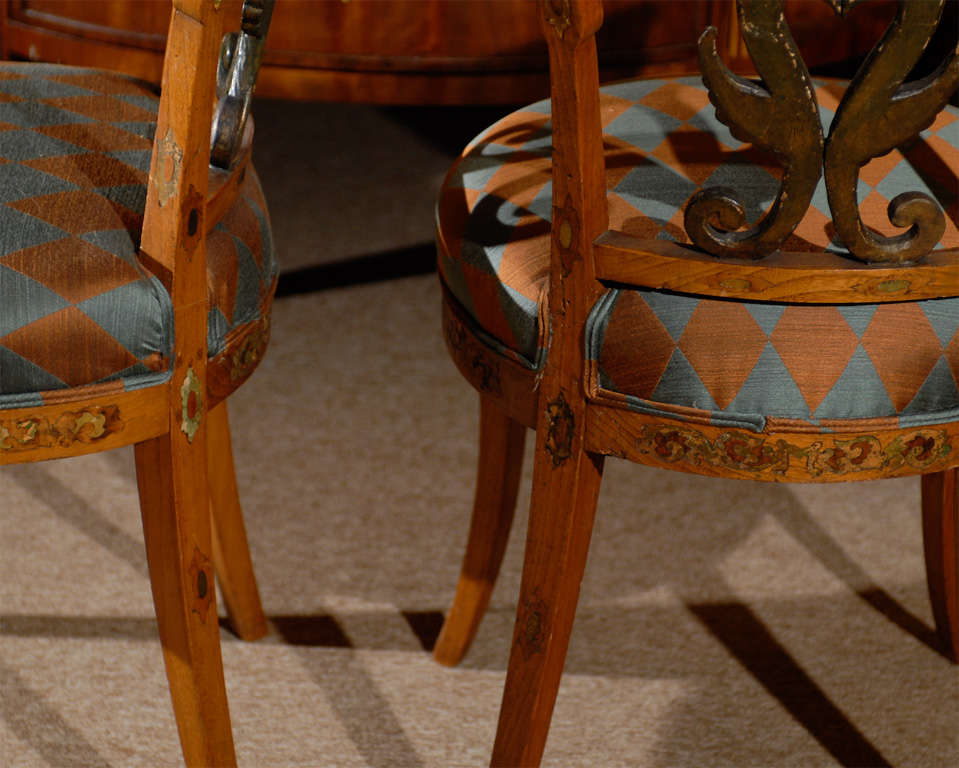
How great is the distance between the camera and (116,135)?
816mm

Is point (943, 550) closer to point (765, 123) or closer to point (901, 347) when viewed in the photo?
point (901, 347)

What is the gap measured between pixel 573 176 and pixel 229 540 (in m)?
0.53

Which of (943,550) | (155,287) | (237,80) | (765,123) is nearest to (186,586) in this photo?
(155,287)

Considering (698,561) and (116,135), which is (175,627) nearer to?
(116,135)

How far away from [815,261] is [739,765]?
478 millimetres

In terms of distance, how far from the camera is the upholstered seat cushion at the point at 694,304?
66 cm

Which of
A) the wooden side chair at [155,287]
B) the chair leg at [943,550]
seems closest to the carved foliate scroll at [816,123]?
the wooden side chair at [155,287]

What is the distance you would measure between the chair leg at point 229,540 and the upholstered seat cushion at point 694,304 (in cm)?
29

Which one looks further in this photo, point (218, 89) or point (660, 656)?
point (660, 656)

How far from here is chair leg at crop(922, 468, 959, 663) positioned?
1044mm

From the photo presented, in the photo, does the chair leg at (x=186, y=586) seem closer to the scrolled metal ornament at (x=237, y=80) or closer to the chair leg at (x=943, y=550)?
the scrolled metal ornament at (x=237, y=80)

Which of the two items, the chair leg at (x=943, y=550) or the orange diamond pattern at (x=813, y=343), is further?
the chair leg at (x=943, y=550)

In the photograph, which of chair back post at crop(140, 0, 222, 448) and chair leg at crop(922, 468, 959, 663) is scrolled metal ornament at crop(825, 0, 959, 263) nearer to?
chair back post at crop(140, 0, 222, 448)

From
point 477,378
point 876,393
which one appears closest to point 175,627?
point 477,378
